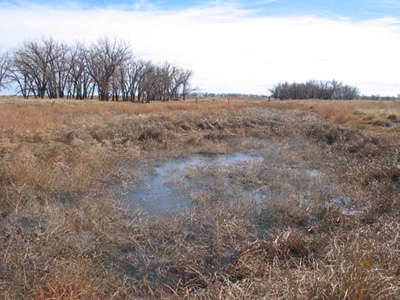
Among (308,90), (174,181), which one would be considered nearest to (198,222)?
(174,181)

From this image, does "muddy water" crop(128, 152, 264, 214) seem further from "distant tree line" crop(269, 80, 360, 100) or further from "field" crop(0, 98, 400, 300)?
"distant tree line" crop(269, 80, 360, 100)

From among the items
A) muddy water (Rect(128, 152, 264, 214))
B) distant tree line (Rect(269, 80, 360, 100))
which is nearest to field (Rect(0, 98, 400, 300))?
muddy water (Rect(128, 152, 264, 214))

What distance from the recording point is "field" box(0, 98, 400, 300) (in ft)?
10.3

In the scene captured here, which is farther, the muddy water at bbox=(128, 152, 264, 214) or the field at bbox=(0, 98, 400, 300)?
the muddy water at bbox=(128, 152, 264, 214)

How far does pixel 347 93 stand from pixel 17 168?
334 feet

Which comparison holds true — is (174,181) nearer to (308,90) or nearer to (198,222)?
(198,222)

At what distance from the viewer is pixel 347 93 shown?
302 ft

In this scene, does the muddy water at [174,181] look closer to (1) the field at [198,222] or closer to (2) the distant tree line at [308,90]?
(1) the field at [198,222]

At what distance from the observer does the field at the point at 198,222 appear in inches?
123

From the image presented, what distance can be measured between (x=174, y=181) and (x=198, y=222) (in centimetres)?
259

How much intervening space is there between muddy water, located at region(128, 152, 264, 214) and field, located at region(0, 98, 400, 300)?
0.18 ft

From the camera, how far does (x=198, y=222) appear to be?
16.4ft

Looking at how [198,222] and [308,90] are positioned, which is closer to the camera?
[198,222]

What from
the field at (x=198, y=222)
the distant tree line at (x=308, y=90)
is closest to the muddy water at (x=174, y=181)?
the field at (x=198, y=222)
